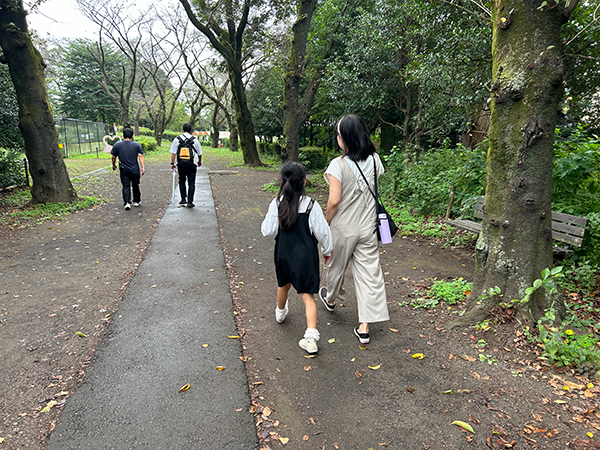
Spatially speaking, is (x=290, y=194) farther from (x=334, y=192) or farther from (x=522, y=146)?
(x=522, y=146)

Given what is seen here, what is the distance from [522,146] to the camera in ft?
10.6

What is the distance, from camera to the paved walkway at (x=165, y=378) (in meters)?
2.39

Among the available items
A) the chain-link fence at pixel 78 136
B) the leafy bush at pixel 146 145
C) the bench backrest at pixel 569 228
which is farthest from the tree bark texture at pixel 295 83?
the leafy bush at pixel 146 145

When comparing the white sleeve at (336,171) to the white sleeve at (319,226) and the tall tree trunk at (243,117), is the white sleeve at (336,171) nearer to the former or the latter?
the white sleeve at (319,226)

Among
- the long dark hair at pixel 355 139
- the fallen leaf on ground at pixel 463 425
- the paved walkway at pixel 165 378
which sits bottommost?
the paved walkway at pixel 165 378

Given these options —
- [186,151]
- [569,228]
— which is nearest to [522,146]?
[569,228]

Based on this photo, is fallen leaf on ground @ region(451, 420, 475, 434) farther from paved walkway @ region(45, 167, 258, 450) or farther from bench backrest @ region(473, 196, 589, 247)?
bench backrest @ region(473, 196, 589, 247)

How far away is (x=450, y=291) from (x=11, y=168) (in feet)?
41.0

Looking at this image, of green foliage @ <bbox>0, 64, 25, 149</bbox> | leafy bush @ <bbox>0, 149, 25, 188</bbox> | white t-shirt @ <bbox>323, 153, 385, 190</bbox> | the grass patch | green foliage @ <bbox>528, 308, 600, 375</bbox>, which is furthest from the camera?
leafy bush @ <bbox>0, 149, 25, 188</bbox>

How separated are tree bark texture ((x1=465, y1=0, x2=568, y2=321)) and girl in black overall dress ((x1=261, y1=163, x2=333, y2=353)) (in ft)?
5.23

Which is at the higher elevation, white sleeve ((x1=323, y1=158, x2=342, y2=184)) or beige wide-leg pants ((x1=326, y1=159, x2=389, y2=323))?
white sleeve ((x1=323, y1=158, x2=342, y2=184))

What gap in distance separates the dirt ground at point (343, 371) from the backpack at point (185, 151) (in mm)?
3656

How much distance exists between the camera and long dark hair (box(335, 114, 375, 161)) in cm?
331

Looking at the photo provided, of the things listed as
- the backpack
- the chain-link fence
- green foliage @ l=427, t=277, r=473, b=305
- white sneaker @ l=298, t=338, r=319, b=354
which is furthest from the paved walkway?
the chain-link fence
